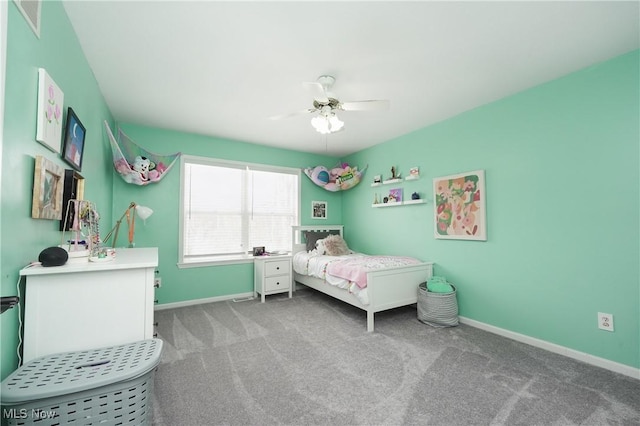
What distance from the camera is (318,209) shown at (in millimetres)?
4895

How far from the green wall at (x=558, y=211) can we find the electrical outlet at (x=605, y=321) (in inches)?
1.3

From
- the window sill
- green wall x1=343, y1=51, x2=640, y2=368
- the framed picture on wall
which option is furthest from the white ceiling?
the window sill

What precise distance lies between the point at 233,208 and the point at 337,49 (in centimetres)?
280

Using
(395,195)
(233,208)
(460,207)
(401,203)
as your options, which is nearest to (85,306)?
(233,208)

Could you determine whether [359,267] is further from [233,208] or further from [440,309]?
[233,208]

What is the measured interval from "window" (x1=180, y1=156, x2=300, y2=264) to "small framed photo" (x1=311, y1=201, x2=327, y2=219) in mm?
311

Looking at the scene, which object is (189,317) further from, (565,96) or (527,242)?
(565,96)

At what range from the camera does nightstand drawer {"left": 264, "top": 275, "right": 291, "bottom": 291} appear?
395 cm

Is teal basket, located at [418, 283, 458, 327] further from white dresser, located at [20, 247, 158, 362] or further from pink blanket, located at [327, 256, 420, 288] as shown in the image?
white dresser, located at [20, 247, 158, 362]

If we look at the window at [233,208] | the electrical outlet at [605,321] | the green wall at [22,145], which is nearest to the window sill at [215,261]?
the window at [233,208]

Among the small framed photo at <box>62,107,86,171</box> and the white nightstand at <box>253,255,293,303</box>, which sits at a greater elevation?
the small framed photo at <box>62,107,86,171</box>

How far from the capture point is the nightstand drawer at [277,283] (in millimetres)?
3949

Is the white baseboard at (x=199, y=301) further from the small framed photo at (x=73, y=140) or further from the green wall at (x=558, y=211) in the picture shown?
the green wall at (x=558, y=211)

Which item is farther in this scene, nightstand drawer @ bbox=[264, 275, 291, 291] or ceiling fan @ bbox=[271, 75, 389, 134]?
nightstand drawer @ bbox=[264, 275, 291, 291]
